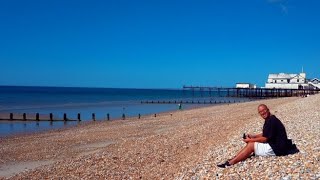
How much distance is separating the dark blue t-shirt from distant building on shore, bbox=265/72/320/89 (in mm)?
Result: 94222

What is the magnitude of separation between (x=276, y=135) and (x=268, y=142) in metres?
0.23

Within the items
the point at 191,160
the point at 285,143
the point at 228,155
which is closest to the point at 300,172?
the point at 285,143

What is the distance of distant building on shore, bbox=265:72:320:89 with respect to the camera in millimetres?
101306

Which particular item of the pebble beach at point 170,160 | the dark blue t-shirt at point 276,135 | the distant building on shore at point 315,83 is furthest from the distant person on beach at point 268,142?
the distant building on shore at point 315,83

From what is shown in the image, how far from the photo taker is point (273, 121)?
8500 millimetres

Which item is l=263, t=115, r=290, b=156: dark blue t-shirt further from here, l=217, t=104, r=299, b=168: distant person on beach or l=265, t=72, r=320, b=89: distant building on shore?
l=265, t=72, r=320, b=89: distant building on shore

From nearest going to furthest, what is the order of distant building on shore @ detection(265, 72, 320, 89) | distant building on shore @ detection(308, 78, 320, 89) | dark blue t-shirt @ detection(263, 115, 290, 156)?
dark blue t-shirt @ detection(263, 115, 290, 156) → distant building on shore @ detection(308, 78, 320, 89) → distant building on shore @ detection(265, 72, 320, 89)

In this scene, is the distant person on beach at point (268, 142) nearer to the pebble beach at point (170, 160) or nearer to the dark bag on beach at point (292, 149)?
the dark bag on beach at point (292, 149)

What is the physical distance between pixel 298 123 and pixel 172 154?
5.09 metres

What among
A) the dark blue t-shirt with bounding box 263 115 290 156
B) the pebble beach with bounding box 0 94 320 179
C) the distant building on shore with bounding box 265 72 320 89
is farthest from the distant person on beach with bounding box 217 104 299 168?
the distant building on shore with bounding box 265 72 320 89

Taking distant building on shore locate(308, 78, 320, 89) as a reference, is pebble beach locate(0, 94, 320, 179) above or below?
below

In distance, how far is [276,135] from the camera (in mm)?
8602

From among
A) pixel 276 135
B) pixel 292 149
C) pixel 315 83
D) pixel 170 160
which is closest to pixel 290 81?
pixel 315 83

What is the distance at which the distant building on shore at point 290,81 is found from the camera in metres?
101
